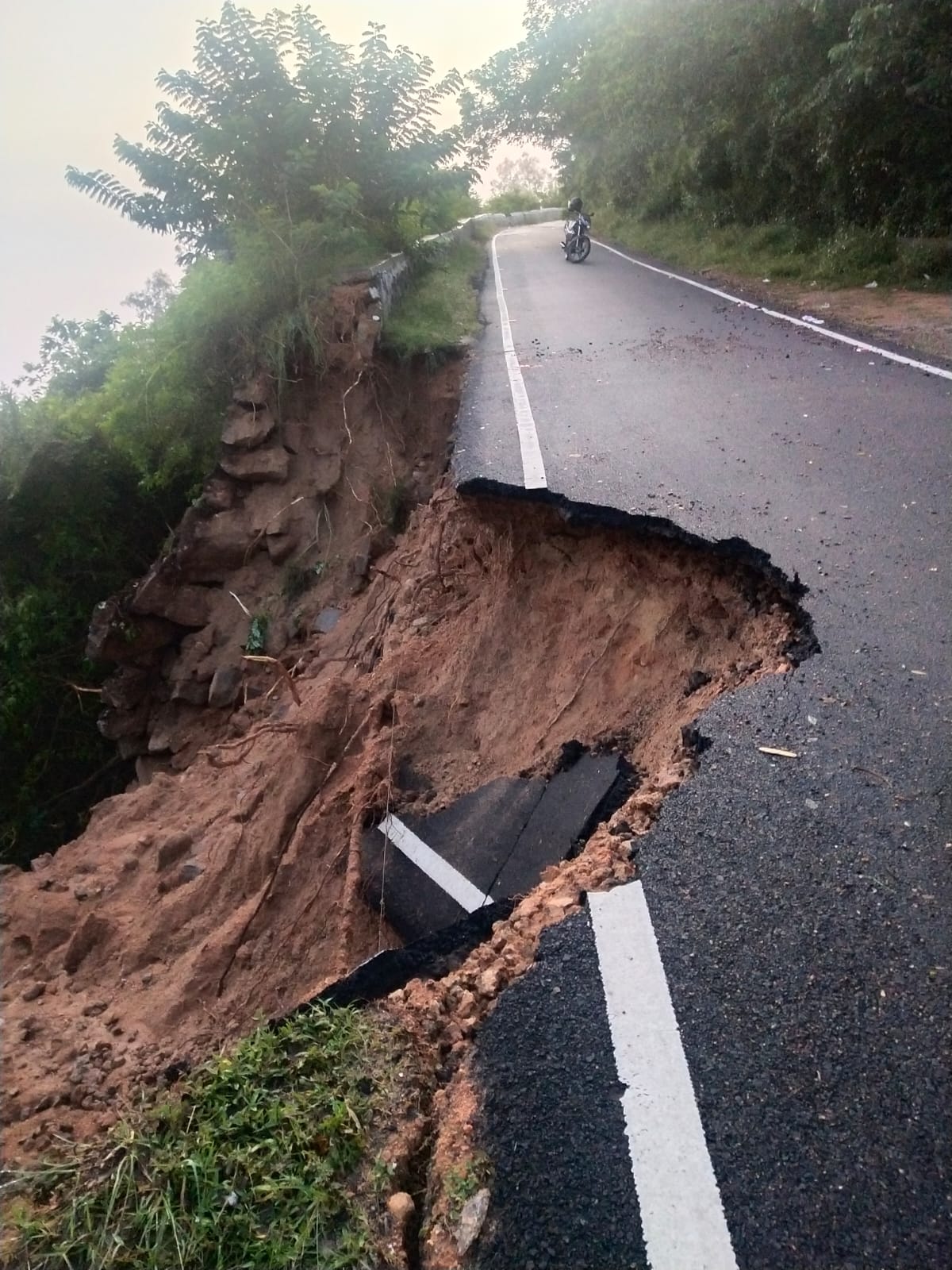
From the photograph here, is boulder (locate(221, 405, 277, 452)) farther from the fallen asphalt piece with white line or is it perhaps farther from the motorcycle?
the motorcycle

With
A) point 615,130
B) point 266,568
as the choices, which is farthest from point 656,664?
point 615,130

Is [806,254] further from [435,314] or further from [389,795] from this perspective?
[389,795]

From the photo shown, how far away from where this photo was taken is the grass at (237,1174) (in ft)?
6.63

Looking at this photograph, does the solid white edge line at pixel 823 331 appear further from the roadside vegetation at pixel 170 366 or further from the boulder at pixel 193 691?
the boulder at pixel 193 691

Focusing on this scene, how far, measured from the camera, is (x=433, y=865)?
4109 mm

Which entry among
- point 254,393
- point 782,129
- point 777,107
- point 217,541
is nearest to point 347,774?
point 217,541

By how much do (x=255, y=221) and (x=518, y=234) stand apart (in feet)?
69.8

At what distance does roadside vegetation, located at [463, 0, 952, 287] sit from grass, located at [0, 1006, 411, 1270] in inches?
487

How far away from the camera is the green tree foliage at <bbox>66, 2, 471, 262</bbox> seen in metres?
10.1

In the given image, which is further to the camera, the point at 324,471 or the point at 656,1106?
the point at 324,471

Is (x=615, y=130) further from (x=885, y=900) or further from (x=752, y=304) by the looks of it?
(x=885, y=900)

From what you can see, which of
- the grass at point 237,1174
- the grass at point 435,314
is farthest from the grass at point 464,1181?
the grass at point 435,314

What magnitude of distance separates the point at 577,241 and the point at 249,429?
1358 centimetres

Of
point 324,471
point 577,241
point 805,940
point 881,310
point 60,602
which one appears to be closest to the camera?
point 805,940
